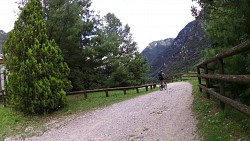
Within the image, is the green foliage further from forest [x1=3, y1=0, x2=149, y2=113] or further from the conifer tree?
the conifer tree

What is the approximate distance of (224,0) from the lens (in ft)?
21.5

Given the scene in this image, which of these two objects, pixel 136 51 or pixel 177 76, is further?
pixel 177 76

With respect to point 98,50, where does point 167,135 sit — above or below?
below

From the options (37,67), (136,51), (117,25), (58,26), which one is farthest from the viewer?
(117,25)

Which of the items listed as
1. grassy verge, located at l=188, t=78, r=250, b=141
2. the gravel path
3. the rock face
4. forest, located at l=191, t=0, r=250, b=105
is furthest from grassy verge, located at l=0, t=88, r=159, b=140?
the rock face

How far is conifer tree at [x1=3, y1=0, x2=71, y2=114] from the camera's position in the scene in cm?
1380

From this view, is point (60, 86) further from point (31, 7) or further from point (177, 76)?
point (177, 76)

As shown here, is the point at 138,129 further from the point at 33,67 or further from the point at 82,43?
the point at 82,43

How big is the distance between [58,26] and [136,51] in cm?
2317

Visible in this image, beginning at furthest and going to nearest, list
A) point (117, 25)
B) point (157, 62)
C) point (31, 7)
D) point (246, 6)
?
point (157, 62), point (117, 25), point (31, 7), point (246, 6)

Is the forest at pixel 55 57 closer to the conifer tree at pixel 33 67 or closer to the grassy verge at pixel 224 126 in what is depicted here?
the conifer tree at pixel 33 67

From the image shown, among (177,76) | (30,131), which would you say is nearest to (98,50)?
(30,131)

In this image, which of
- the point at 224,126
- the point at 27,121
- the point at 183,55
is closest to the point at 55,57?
the point at 27,121

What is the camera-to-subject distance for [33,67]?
1393 cm
